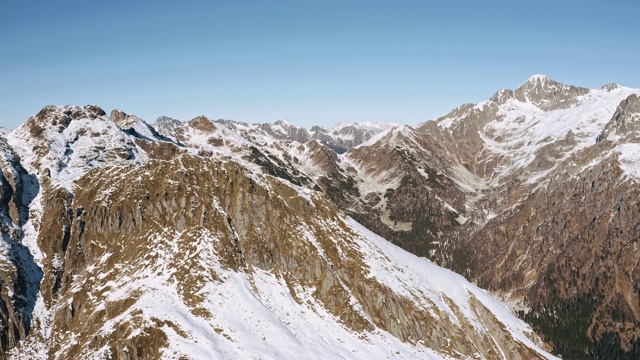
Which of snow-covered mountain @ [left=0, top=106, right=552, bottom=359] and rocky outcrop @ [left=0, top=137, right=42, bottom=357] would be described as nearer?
snow-covered mountain @ [left=0, top=106, right=552, bottom=359]

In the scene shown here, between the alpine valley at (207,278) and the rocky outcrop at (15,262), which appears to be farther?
the rocky outcrop at (15,262)

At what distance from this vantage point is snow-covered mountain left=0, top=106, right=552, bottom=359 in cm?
9331

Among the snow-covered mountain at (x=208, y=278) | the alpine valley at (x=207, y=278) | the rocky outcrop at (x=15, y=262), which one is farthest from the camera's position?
the rocky outcrop at (x=15, y=262)

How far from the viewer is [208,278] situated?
105 meters

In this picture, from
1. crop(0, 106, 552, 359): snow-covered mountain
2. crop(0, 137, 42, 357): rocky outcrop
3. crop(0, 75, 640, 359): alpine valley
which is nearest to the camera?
crop(0, 75, 640, 359): alpine valley

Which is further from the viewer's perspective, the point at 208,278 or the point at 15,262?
the point at 15,262

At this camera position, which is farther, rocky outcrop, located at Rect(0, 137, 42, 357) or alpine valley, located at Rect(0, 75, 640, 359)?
rocky outcrop, located at Rect(0, 137, 42, 357)

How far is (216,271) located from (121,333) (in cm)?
2577

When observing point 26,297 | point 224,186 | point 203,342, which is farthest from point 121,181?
point 203,342

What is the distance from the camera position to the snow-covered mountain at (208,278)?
93.3 m

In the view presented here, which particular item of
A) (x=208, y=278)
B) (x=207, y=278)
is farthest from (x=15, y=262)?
(x=208, y=278)

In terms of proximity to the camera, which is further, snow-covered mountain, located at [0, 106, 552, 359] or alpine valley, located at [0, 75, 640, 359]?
snow-covered mountain, located at [0, 106, 552, 359]

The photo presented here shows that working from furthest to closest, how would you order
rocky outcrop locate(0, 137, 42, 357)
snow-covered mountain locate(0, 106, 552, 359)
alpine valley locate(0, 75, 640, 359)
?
rocky outcrop locate(0, 137, 42, 357), snow-covered mountain locate(0, 106, 552, 359), alpine valley locate(0, 75, 640, 359)

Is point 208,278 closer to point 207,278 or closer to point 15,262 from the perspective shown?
point 207,278
